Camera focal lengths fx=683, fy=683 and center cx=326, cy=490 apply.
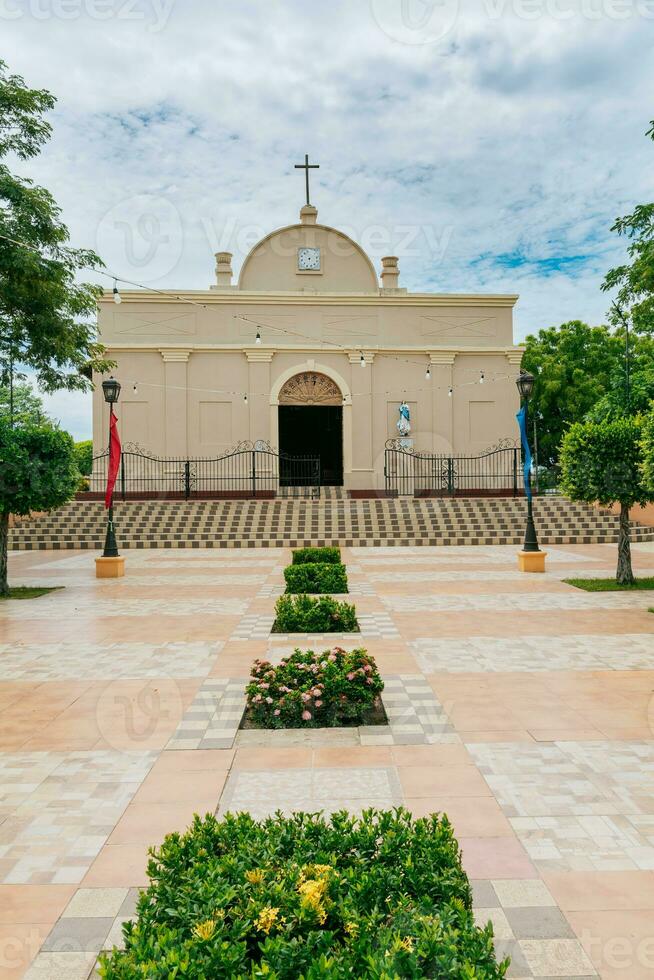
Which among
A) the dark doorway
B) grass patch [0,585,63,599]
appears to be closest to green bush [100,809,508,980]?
grass patch [0,585,63,599]

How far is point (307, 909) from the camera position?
73.9 inches

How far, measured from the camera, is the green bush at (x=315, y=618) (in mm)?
7938

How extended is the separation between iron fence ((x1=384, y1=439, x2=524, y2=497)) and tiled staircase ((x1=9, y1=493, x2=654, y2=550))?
319 centimetres

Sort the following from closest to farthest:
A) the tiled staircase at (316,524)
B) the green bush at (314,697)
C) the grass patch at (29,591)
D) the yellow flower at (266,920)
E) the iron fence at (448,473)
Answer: the yellow flower at (266,920), the green bush at (314,697), the grass patch at (29,591), the tiled staircase at (316,524), the iron fence at (448,473)

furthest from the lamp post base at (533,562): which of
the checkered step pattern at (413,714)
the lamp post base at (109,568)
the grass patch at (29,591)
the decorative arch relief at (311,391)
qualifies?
the decorative arch relief at (311,391)

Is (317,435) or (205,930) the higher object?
(317,435)

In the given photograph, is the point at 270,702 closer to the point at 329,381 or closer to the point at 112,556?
the point at 112,556

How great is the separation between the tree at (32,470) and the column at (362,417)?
14955 mm

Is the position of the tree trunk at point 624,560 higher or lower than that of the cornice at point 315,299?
lower

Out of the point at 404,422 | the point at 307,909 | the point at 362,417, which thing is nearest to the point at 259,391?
the point at 362,417

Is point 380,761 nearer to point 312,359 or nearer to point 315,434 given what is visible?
point 312,359

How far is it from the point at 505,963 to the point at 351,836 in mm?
714

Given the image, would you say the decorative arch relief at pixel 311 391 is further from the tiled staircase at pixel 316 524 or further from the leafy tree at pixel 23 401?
the leafy tree at pixel 23 401

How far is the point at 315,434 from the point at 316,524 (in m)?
8.72
